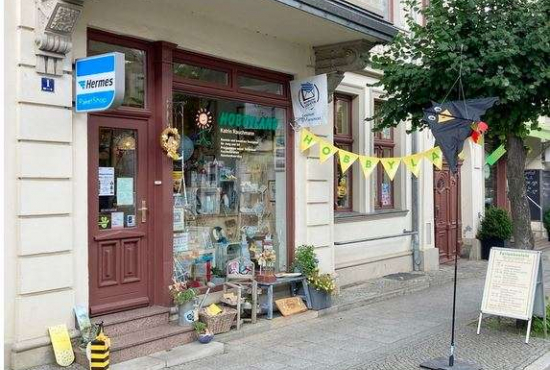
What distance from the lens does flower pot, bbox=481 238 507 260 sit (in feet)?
47.0

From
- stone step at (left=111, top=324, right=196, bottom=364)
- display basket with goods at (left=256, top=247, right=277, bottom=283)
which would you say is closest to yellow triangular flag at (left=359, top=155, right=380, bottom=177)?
display basket with goods at (left=256, top=247, right=277, bottom=283)

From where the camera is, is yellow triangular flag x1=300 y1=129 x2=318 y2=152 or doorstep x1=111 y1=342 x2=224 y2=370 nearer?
doorstep x1=111 y1=342 x2=224 y2=370

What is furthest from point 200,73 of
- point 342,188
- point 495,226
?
point 495,226

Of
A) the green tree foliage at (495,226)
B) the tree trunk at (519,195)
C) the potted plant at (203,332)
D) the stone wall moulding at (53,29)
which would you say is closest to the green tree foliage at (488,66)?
the tree trunk at (519,195)

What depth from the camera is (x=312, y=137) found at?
28.8ft

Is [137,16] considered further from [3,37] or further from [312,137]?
[312,137]

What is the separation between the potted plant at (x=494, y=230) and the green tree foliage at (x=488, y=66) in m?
6.55

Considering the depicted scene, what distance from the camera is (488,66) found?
7129 millimetres

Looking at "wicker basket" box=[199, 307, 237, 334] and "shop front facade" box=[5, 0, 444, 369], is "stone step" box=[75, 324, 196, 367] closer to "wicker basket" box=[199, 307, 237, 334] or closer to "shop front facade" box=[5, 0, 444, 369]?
"wicker basket" box=[199, 307, 237, 334]

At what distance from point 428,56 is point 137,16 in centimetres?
348

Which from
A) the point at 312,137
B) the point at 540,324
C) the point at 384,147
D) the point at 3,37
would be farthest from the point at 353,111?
the point at 3,37

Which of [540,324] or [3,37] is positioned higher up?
[3,37]

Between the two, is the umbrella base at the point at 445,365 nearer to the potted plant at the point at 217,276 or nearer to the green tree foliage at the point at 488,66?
the green tree foliage at the point at 488,66

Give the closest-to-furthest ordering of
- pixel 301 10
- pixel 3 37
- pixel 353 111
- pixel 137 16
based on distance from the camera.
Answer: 1. pixel 3 37
2. pixel 137 16
3. pixel 301 10
4. pixel 353 111
